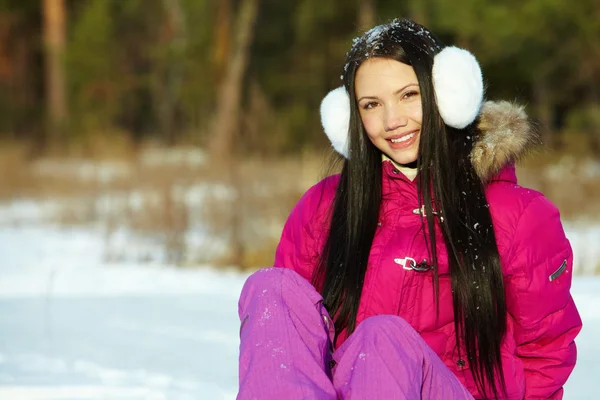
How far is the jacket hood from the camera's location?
2.40 meters

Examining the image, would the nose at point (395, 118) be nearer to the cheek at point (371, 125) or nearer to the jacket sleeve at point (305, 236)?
the cheek at point (371, 125)

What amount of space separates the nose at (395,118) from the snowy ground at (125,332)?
4.07ft

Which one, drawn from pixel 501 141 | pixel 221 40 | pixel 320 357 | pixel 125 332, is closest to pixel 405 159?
pixel 501 141

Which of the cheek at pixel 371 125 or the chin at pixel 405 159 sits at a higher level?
the cheek at pixel 371 125

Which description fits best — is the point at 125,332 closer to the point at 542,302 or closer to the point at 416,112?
the point at 416,112

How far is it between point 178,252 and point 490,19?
7.09 meters

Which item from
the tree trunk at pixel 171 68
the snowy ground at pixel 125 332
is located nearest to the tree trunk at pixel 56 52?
the tree trunk at pixel 171 68

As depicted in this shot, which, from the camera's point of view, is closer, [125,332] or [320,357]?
[320,357]

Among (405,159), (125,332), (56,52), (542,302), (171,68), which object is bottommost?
(125,332)

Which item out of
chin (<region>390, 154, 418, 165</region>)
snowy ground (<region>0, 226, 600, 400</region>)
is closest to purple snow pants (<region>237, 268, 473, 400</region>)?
chin (<region>390, 154, 418, 165</region>)

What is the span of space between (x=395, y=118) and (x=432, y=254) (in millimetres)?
392

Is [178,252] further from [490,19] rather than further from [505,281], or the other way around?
[490,19]

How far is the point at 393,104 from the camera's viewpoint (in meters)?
2.44

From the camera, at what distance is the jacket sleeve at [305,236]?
2.62 metres
